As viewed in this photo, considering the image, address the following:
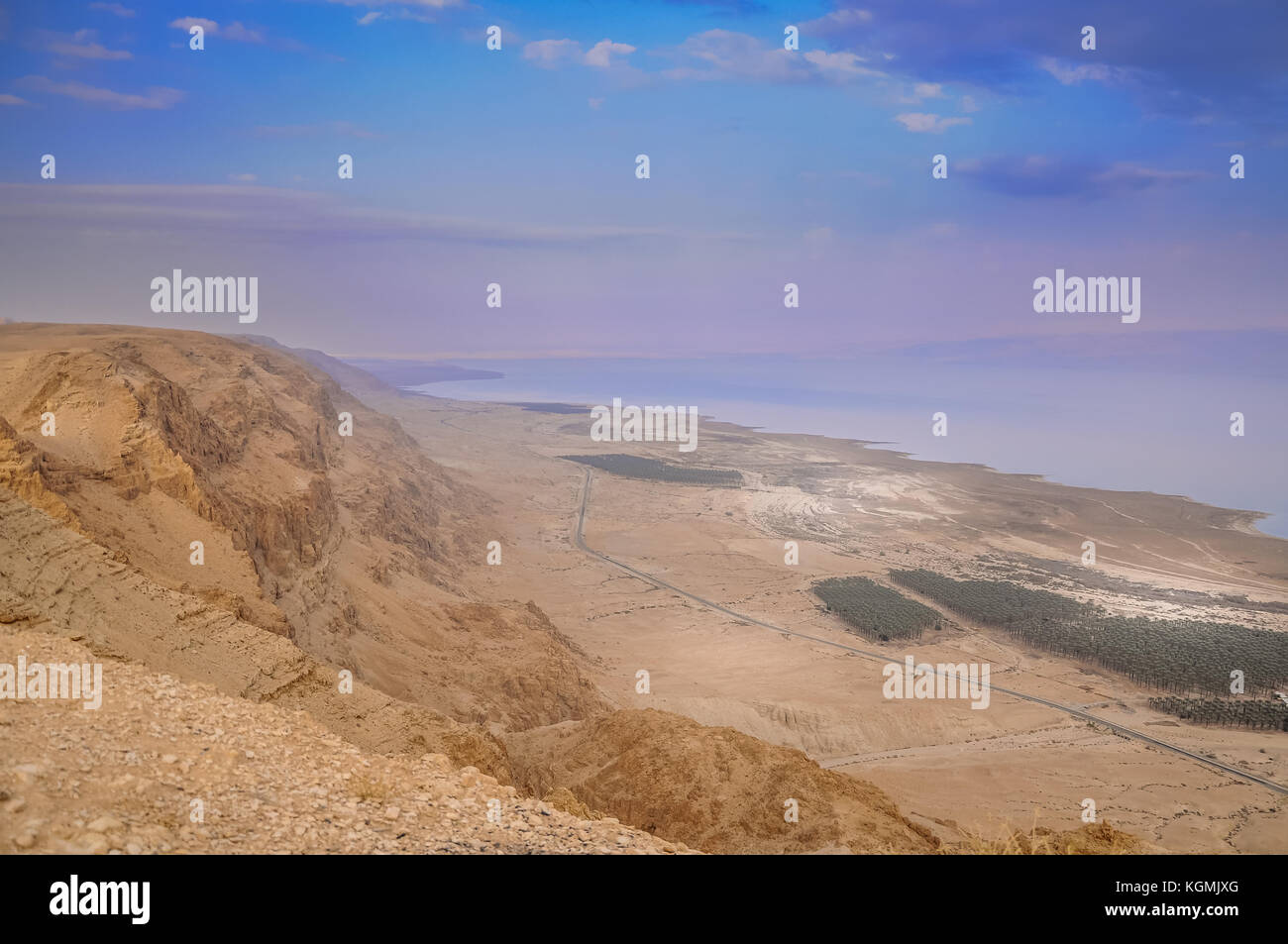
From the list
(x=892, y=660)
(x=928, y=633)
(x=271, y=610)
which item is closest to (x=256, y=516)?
(x=271, y=610)

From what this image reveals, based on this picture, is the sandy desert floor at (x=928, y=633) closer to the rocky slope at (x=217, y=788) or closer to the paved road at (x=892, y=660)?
the paved road at (x=892, y=660)

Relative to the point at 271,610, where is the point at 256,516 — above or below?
above

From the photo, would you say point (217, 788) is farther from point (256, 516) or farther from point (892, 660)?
point (892, 660)

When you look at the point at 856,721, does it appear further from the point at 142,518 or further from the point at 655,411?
the point at 655,411

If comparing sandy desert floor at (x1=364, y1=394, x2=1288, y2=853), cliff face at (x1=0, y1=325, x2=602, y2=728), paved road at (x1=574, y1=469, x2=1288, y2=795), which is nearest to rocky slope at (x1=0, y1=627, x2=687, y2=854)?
cliff face at (x1=0, y1=325, x2=602, y2=728)

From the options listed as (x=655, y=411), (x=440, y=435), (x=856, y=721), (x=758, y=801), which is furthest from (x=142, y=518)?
(x=655, y=411)
